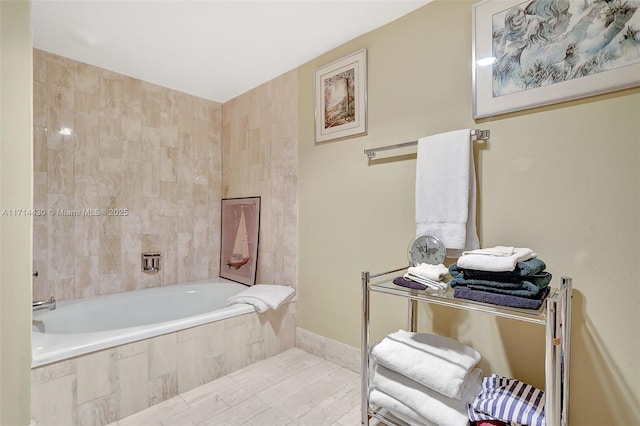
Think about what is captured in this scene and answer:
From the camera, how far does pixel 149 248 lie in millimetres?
2572

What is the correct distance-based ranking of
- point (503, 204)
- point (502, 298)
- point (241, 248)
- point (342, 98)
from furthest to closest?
point (241, 248), point (342, 98), point (503, 204), point (502, 298)

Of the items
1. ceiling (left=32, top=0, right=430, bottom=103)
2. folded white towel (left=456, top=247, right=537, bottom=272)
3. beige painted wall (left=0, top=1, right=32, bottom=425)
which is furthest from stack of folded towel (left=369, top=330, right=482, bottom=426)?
ceiling (left=32, top=0, right=430, bottom=103)

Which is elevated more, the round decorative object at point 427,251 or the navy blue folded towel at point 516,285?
the round decorative object at point 427,251

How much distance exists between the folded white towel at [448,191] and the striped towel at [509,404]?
563mm

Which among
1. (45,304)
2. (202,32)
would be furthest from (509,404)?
(45,304)

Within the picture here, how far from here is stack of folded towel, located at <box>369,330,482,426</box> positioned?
1.18 meters

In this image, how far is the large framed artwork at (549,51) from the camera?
3.68ft

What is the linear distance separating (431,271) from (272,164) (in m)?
1.62

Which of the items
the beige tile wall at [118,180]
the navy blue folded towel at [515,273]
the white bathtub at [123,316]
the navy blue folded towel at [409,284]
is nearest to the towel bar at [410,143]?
the navy blue folded towel at [515,273]

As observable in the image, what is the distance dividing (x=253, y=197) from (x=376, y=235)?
50.1 inches

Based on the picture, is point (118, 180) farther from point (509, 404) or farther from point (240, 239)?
point (509, 404)

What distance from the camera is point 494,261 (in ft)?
3.44

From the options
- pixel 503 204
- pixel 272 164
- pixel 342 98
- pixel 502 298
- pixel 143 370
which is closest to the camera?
pixel 502 298

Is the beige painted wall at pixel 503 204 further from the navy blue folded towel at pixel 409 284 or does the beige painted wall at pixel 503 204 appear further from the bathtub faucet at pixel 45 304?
the bathtub faucet at pixel 45 304
